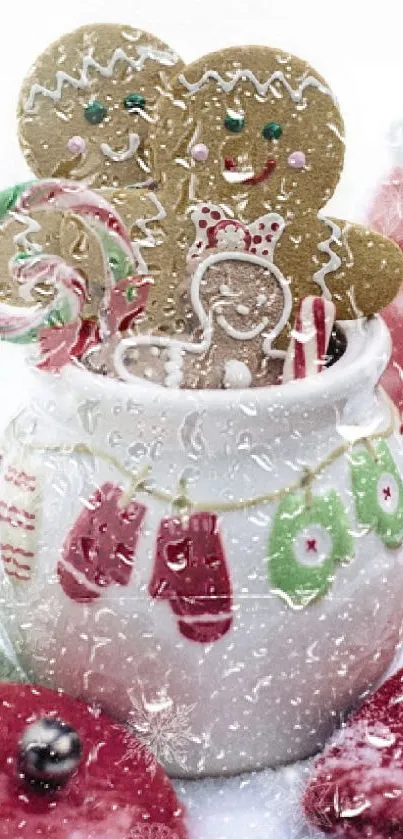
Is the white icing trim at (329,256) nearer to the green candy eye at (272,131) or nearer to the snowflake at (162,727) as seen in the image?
the green candy eye at (272,131)

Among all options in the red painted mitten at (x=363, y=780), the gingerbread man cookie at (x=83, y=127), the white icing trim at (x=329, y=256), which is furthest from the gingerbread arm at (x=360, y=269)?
the red painted mitten at (x=363, y=780)

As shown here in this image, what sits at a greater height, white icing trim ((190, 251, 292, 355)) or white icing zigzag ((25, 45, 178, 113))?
white icing zigzag ((25, 45, 178, 113))

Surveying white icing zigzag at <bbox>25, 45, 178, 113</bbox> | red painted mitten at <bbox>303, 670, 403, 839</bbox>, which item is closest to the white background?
white icing zigzag at <bbox>25, 45, 178, 113</bbox>

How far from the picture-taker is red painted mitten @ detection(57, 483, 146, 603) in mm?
482

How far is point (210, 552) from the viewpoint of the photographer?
1.58 feet

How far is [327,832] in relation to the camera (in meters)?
0.49

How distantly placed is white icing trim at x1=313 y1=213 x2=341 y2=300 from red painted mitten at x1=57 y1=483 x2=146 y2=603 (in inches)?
6.2

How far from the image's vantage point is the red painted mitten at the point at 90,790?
0.46 metres

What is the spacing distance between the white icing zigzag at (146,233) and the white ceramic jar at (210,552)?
0.23 ft

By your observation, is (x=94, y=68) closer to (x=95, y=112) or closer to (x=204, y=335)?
(x=95, y=112)

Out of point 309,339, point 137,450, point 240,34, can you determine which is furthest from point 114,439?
point 240,34

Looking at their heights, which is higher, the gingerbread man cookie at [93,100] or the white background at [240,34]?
the white background at [240,34]

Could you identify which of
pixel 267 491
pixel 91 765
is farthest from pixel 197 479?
pixel 91 765

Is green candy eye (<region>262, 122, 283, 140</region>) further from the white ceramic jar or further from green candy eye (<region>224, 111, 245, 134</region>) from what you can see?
the white ceramic jar
